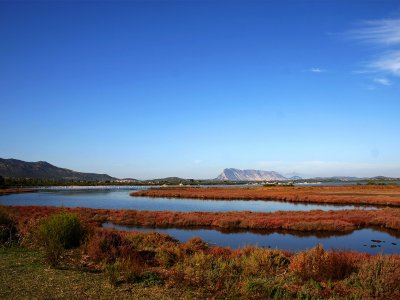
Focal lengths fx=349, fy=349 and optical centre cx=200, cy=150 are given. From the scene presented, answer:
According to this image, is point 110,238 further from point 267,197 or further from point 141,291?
point 267,197

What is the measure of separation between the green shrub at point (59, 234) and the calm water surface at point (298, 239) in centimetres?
1275

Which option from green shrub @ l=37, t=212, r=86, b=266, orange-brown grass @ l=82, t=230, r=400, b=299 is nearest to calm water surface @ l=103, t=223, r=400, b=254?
orange-brown grass @ l=82, t=230, r=400, b=299

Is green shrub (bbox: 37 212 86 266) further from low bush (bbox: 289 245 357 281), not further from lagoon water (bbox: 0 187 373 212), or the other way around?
lagoon water (bbox: 0 187 373 212)

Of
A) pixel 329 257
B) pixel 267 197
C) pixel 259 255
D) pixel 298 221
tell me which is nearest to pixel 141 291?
pixel 259 255

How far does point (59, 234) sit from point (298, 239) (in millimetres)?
20732

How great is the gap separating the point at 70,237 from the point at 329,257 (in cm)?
1154

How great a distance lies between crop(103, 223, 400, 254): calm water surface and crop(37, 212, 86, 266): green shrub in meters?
12.7

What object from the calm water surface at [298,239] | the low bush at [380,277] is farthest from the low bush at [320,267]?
the calm water surface at [298,239]

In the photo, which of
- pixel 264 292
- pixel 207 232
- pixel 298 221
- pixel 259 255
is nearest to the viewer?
pixel 264 292

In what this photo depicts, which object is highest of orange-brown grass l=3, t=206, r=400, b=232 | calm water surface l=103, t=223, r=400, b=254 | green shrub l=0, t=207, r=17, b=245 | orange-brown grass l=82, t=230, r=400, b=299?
green shrub l=0, t=207, r=17, b=245

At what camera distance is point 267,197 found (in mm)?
81000

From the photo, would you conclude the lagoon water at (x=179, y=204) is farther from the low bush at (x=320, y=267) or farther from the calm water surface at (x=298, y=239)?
the low bush at (x=320, y=267)

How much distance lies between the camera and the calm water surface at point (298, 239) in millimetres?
26456

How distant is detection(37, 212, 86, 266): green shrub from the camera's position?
1350 centimetres
